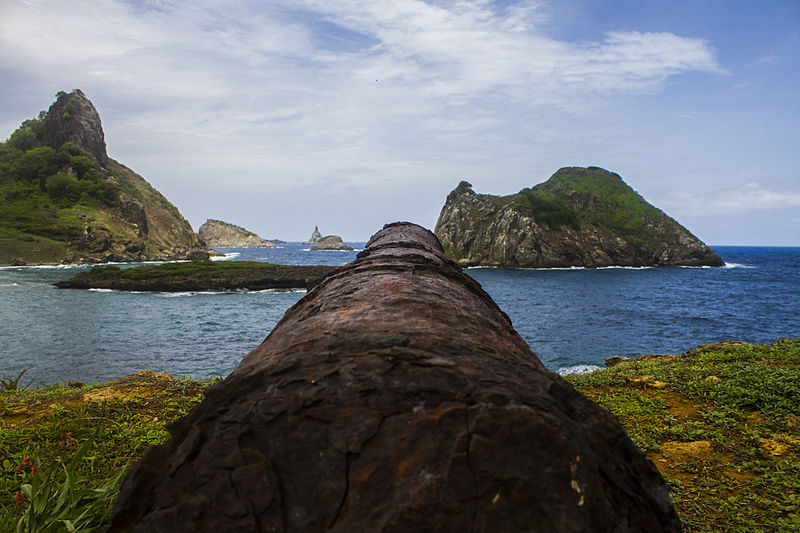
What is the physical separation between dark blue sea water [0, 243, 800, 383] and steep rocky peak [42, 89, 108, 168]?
60896 millimetres

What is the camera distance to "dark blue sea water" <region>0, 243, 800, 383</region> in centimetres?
1566

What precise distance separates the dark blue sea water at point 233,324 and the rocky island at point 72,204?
2107 centimetres

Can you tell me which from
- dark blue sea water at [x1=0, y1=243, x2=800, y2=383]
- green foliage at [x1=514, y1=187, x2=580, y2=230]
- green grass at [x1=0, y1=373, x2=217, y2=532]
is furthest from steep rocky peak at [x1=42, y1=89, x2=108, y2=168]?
green grass at [x1=0, y1=373, x2=217, y2=532]

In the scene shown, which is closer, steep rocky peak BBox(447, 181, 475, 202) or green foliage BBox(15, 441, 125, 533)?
green foliage BBox(15, 441, 125, 533)

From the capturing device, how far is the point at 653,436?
432 cm

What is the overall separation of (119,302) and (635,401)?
3462 centimetres

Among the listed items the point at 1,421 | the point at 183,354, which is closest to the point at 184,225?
the point at 183,354

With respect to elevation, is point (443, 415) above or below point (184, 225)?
below

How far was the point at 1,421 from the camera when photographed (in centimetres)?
444

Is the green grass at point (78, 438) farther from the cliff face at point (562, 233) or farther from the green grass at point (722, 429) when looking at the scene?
the cliff face at point (562, 233)

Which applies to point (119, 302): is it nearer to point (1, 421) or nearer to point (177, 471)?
point (1, 421)

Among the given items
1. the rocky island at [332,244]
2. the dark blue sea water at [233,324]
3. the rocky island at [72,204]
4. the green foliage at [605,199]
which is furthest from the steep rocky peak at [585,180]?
the rocky island at [332,244]

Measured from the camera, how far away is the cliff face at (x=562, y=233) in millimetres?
74938

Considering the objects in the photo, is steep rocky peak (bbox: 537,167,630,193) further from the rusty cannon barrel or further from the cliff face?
the rusty cannon barrel
